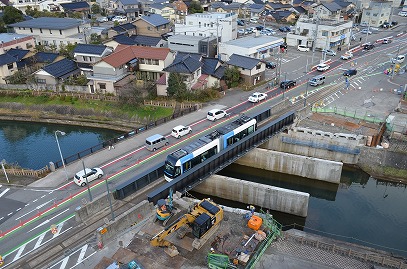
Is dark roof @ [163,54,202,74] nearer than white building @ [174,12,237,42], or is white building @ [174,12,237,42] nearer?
dark roof @ [163,54,202,74]

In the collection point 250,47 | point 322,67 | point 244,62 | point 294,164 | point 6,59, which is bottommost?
point 294,164

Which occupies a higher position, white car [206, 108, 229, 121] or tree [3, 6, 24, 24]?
tree [3, 6, 24, 24]

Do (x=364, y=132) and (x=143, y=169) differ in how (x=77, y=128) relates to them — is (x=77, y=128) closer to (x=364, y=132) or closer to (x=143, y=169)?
(x=143, y=169)

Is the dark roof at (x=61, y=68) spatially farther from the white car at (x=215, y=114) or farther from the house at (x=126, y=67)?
the white car at (x=215, y=114)

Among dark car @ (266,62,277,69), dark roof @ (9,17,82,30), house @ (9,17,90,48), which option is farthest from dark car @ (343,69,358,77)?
dark roof @ (9,17,82,30)

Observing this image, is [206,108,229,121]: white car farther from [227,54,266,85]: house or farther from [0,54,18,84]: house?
[0,54,18,84]: house

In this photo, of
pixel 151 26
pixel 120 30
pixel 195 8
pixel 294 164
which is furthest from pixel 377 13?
pixel 294 164

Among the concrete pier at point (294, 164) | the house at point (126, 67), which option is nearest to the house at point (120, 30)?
the house at point (126, 67)

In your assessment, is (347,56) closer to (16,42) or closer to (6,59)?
(6,59)
